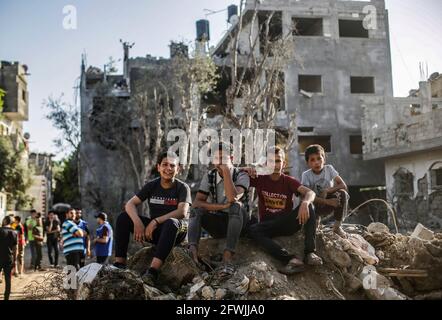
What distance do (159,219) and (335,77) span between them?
20328mm

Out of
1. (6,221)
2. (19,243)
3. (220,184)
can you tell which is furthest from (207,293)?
(19,243)

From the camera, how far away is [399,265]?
5797 mm

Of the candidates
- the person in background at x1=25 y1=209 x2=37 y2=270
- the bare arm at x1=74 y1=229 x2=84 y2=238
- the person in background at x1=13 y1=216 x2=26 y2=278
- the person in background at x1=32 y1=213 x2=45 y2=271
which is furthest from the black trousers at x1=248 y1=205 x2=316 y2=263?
the person in background at x1=25 y1=209 x2=37 y2=270

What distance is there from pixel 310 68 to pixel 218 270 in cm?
2009

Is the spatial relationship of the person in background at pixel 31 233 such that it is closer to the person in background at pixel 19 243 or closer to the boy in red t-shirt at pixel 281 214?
the person in background at pixel 19 243

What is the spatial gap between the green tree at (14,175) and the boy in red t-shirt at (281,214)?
23.1m

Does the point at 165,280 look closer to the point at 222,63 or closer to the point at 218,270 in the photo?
the point at 218,270

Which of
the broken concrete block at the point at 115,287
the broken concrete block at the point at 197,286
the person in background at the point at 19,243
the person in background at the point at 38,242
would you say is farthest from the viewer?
the person in background at the point at 38,242

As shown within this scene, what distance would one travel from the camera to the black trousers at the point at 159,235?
505cm

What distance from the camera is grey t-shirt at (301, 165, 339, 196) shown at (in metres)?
6.00

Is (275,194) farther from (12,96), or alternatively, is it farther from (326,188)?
(12,96)

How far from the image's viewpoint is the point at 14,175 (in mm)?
26359

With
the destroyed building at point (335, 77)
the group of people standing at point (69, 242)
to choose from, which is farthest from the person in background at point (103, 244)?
the destroyed building at point (335, 77)
